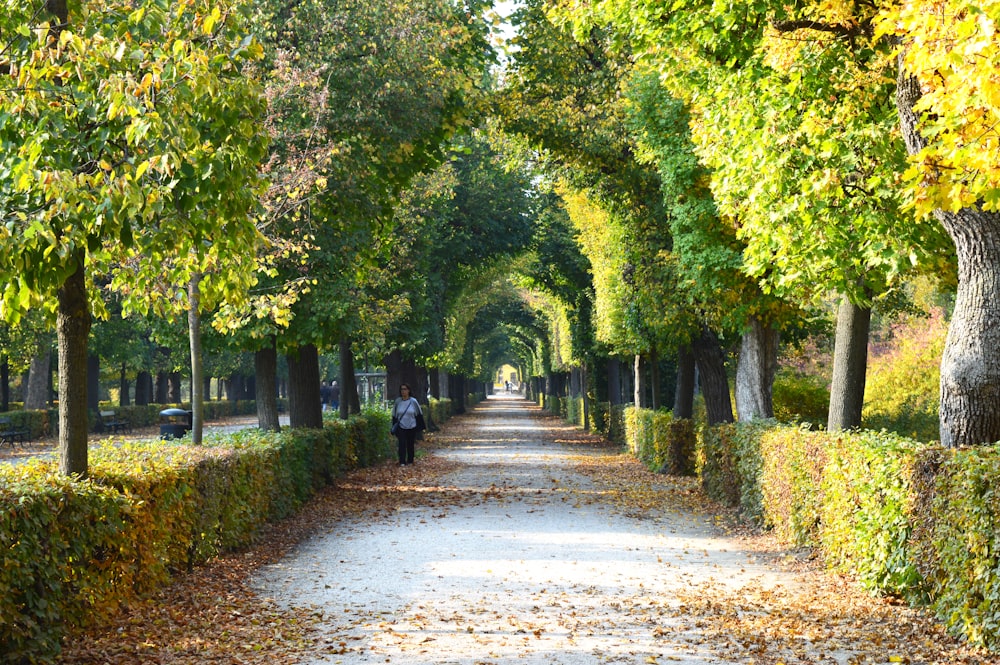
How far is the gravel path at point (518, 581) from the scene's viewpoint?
6.87 meters

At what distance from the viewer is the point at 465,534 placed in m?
12.4

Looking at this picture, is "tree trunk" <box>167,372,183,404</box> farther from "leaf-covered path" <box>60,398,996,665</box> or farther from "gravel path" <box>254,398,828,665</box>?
"leaf-covered path" <box>60,398,996,665</box>

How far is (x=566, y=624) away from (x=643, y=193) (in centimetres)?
1254

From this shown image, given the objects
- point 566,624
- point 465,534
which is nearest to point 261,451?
point 465,534

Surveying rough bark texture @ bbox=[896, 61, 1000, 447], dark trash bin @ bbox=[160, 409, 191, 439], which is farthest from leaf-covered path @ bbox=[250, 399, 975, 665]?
dark trash bin @ bbox=[160, 409, 191, 439]

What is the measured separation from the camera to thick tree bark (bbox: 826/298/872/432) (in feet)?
37.5

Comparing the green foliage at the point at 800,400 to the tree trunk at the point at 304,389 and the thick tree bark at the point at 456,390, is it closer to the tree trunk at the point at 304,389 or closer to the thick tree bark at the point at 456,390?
the tree trunk at the point at 304,389

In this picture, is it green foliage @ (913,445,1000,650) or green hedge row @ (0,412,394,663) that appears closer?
green hedge row @ (0,412,394,663)

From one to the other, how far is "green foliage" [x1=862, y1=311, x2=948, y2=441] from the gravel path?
21.8 ft

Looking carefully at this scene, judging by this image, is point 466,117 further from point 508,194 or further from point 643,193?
point 508,194

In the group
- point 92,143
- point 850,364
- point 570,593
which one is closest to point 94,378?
point 850,364

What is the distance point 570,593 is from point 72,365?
14.2ft

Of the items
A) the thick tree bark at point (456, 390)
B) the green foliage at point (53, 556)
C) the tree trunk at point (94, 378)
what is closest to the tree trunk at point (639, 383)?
the tree trunk at point (94, 378)

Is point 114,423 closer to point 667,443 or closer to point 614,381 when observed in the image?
point 614,381
